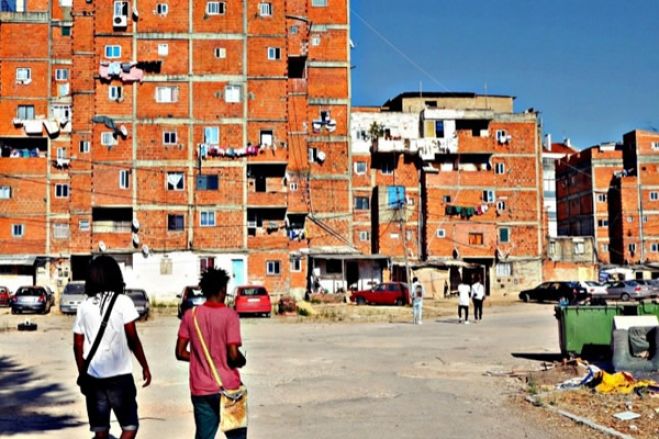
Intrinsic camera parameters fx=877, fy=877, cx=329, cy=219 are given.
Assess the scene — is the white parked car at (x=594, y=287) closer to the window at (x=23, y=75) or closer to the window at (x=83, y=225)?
the window at (x=83, y=225)

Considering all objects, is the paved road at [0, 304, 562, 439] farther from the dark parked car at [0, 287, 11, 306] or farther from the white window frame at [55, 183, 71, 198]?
the white window frame at [55, 183, 71, 198]

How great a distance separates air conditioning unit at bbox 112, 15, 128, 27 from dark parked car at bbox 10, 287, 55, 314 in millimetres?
20264

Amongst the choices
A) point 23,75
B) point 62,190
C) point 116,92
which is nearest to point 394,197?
point 116,92

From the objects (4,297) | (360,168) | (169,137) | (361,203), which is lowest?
(4,297)

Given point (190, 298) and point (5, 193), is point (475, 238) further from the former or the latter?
Answer: point (190, 298)

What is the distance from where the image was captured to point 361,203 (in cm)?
7044

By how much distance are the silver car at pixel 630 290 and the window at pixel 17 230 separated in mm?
42781

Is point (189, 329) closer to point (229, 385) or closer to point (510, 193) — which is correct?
point (229, 385)

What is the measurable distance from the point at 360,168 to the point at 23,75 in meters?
28.1

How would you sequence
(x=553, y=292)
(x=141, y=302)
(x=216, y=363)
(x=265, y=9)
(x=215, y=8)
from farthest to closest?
(x=553, y=292), (x=265, y=9), (x=215, y=8), (x=141, y=302), (x=216, y=363)

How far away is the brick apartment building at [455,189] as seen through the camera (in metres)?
69.8

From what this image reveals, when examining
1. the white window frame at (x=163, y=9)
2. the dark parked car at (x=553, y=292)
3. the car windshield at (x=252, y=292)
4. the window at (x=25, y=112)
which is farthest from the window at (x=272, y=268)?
the window at (x=25, y=112)

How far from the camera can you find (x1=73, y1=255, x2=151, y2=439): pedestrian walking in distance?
Answer: 7219mm

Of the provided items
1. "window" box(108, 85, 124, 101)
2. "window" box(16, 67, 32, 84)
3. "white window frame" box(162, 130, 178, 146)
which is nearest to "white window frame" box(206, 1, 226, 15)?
"window" box(108, 85, 124, 101)
